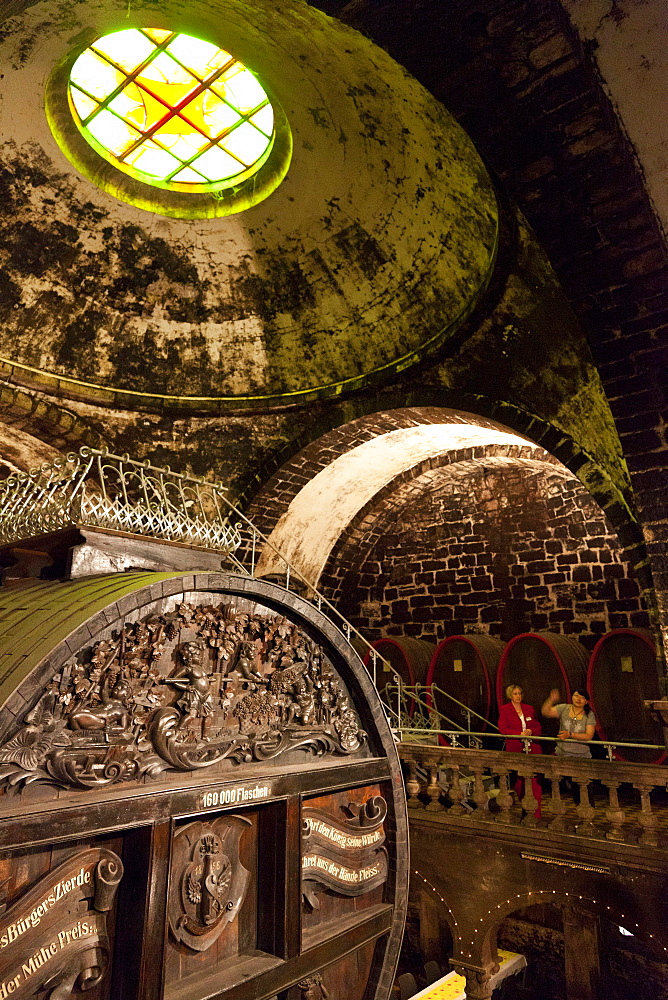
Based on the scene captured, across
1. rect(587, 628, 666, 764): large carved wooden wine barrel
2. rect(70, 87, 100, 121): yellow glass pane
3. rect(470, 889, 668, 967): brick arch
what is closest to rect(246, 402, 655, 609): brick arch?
rect(587, 628, 666, 764): large carved wooden wine barrel

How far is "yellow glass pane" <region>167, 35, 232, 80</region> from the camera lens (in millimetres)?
5848

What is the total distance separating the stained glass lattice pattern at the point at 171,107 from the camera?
5.94 metres

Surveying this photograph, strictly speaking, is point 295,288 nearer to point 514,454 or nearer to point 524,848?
point 514,454

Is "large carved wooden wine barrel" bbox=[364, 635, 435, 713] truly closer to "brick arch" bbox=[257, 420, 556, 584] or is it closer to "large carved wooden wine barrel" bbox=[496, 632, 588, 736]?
"large carved wooden wine barrel" bbox=[496, 632, 588, 736]

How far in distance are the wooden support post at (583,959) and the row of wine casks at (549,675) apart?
1.58m

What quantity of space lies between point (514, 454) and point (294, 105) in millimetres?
4920

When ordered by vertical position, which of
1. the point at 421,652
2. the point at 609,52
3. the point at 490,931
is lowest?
the point at 490,931

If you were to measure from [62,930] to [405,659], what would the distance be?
6.34 metres

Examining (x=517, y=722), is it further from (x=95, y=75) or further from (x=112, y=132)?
(x=95, y=75)

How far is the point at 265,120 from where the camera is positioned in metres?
6.55

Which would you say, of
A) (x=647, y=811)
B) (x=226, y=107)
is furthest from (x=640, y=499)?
(x=226, y=107)

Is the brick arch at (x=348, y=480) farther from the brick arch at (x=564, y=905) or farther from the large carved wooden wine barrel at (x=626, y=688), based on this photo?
the brick arch at (x=564, y=905)

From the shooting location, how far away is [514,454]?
8.67 meters

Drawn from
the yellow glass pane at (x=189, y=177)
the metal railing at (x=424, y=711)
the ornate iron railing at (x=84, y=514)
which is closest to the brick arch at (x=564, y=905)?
the metal railing at (x=424, y=711)
